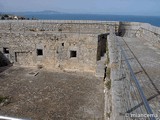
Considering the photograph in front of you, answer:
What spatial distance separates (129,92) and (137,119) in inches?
42.3

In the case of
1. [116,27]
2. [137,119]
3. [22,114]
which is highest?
[116,27]

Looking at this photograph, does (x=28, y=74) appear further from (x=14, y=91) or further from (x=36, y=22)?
(x=36, y=22)

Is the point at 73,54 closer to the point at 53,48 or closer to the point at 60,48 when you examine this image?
the point at 60,48

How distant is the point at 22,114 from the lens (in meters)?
7.84

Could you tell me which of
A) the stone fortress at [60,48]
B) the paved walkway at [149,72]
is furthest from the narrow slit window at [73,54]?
the paved walkway at [149,72]

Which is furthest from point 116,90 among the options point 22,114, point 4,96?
point 4,96

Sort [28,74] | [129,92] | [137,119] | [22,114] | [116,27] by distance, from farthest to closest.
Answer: [116,27] → [28,74] → [22,114] → [129,92] → [137,119]

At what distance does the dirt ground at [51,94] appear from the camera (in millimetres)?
7926

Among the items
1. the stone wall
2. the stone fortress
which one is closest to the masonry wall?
the stone fortress

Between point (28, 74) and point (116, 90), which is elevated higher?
point (116, 90)

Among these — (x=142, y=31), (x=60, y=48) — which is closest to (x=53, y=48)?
(x=60, y=48)

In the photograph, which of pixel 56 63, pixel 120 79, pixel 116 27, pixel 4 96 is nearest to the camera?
pixel 120 79

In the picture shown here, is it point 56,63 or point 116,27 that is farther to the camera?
point 116,27

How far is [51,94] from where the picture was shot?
9648mm
